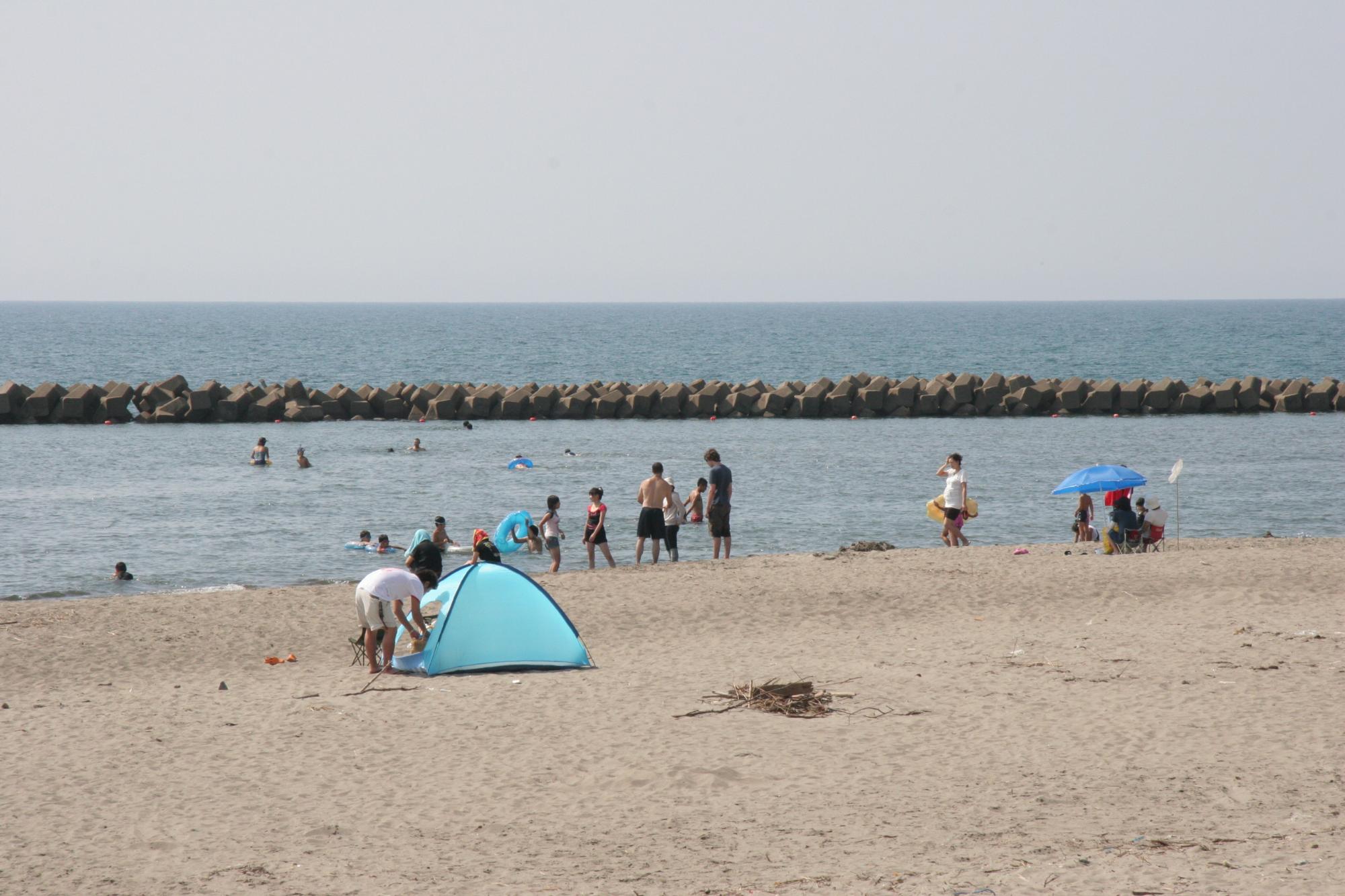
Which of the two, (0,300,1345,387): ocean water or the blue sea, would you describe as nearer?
the blue sea

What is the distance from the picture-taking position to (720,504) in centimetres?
1867

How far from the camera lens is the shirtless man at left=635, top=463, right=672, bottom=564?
1822 centimetres

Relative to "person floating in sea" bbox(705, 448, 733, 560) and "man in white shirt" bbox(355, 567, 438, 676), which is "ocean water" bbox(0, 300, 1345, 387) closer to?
"person floating in sea" bbox(705, 448, 733, 560)

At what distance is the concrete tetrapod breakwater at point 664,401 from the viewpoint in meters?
44.8

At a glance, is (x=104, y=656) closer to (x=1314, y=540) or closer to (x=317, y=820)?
(x=317, y=820)

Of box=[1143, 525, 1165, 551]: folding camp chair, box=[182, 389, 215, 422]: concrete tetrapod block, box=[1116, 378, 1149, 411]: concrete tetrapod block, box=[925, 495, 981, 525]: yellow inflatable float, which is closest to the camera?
box=[1143, 525, 1165, 551]: folding camp chair

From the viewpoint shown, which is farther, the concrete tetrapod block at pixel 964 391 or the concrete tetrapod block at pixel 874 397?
the concrete tetrapod block at pixel 964 391

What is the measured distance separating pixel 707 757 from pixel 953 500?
11423mm

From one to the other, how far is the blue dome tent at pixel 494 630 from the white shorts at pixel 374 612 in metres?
0.50

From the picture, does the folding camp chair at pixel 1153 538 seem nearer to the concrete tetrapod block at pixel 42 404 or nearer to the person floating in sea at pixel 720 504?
the person floating in sea at pixel 720 504

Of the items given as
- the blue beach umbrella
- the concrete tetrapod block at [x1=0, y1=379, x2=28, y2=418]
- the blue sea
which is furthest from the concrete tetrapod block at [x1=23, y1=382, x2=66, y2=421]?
the blue beach umbrella

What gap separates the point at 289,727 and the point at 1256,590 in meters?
11.7

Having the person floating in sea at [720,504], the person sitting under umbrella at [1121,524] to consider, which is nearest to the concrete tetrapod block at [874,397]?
the person sitting under umbrella at [1121,524]

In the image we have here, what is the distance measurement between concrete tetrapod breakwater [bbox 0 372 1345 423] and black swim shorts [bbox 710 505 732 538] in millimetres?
27137
